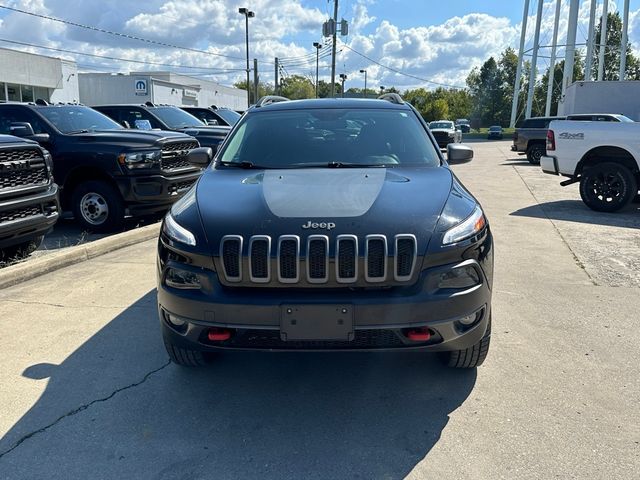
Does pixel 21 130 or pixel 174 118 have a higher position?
pixel 174 118

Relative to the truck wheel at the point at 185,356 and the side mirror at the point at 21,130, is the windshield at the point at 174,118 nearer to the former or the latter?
the side mirror at the point at 21,130

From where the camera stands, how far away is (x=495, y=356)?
3.82 metres

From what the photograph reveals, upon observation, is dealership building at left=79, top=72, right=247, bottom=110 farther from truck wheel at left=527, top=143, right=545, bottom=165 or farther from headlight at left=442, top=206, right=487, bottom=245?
headlight at left=442, top=206, right=487, bottom=245

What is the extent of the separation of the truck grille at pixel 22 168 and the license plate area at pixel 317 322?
4.09 m

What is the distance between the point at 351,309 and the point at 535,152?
66.9ft

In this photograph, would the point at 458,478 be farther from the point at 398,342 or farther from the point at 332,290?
the point at 332,290

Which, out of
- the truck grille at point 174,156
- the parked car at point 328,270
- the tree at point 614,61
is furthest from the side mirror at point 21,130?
the tree at point 614,61

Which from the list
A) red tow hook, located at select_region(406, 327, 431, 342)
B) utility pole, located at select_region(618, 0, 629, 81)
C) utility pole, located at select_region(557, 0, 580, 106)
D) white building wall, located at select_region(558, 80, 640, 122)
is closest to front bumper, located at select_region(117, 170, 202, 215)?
red tow hook, located at select_region(406, 327, 431, 342)

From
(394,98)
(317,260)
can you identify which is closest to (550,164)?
(394,98)

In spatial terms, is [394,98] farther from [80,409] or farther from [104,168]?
[104,168]

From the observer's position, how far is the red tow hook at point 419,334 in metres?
2.85

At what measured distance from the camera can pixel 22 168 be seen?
5.78 m

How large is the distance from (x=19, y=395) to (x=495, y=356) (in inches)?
118

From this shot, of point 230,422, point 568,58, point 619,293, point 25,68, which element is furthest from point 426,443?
point 568,58
